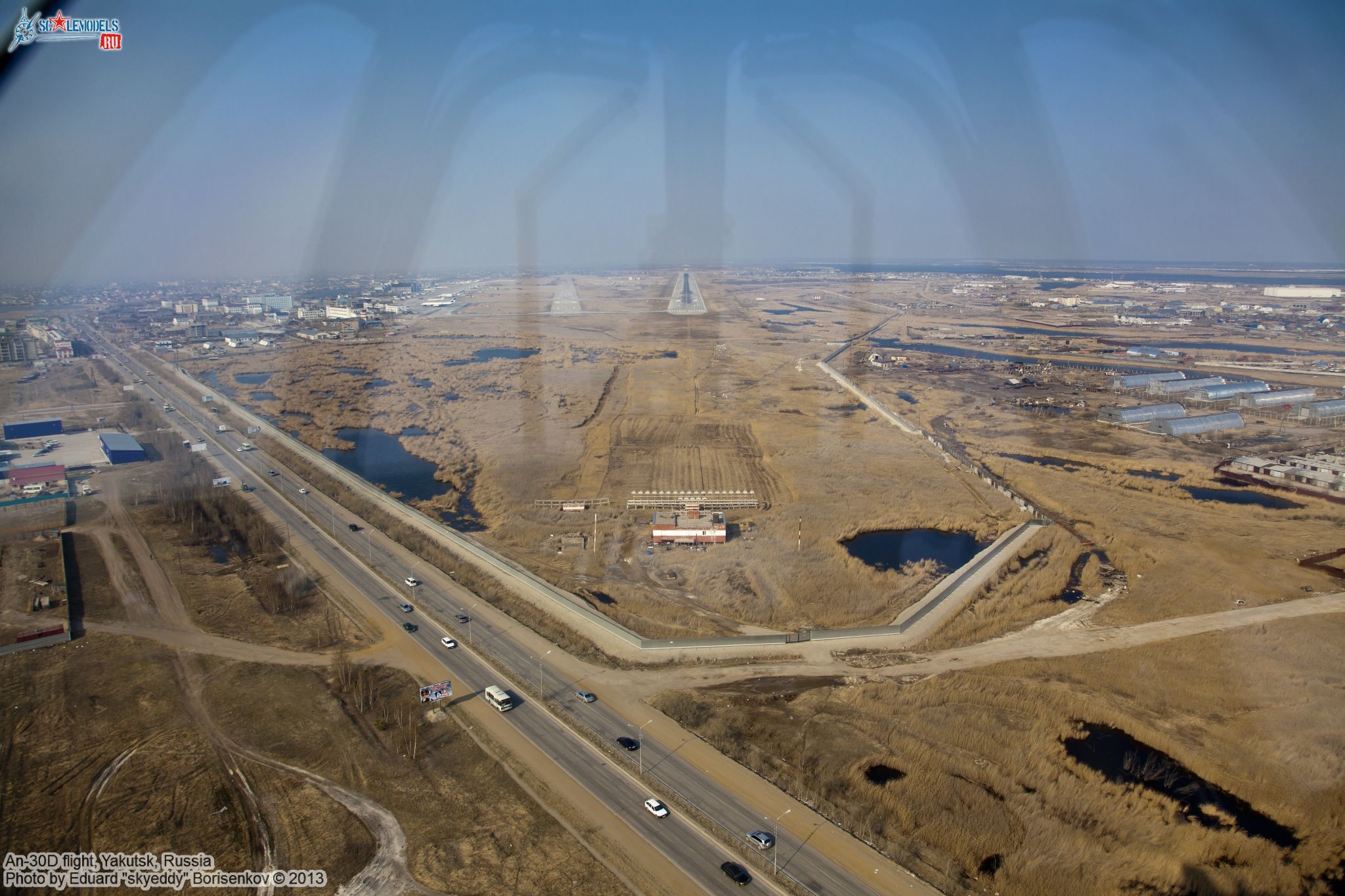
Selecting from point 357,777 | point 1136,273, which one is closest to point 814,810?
point 357,777

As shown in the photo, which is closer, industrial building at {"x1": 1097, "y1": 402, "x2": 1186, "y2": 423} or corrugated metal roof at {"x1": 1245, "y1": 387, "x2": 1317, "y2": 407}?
industrial building at {"x1": 1097, "y1": 402, "x2": 1186, "y2": 423}

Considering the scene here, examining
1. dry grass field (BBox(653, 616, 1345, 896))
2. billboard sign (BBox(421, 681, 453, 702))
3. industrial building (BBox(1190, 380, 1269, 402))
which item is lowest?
dry grass field (BBox(653, 616, 1345, 896))

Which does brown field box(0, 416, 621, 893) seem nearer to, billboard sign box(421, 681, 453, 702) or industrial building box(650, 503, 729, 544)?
billboard sign box(421, 681, 453, 702)

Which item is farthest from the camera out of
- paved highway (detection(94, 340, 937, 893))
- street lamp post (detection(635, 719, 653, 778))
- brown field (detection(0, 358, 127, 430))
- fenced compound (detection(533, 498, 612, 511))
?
brown field (detection(0, 358, 127, 430))

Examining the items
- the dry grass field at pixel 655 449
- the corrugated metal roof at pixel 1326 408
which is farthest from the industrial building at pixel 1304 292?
the dry grass field at pixel 655 449

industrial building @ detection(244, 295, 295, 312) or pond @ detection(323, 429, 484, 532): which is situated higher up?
industrial building @ detection(244, 295, 295, 312)

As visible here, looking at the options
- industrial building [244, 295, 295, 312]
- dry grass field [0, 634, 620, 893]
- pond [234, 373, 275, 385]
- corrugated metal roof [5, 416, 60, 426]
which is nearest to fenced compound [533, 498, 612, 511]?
dry grass field [0, 634, 620, 893]

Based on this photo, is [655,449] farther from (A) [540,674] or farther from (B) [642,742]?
(B) [642,742]
